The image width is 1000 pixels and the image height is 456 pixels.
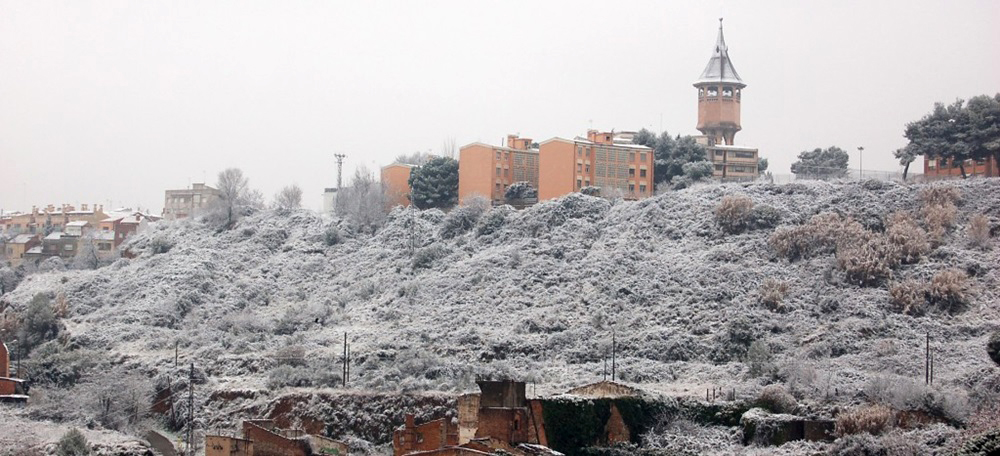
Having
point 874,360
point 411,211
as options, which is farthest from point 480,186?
point 874,360

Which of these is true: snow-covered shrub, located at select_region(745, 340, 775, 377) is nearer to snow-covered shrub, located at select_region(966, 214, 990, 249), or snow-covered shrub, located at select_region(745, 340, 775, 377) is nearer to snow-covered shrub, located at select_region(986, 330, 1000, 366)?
snow-covered shrub, located at select_region(986, 330, 1000, 366)

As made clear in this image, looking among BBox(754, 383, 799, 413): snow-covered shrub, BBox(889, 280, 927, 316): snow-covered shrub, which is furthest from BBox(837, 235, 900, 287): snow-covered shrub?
BBox(754, 383, 799, 413): snow-covered shrub

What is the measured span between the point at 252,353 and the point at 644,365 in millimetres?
15679

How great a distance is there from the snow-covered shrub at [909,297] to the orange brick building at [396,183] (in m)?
31.0

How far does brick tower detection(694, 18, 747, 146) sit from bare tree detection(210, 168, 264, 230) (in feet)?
78.6

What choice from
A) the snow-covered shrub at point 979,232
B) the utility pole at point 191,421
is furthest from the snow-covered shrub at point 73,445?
the snow-covered shrub at point 979,232

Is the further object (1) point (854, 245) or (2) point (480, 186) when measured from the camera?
(2) point (480, 186)

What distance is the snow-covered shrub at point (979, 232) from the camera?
61.3m

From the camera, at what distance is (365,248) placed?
3004 inches

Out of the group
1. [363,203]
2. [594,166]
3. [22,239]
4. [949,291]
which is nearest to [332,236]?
[363,203]

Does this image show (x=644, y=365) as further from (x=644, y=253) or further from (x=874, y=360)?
(x=644, y=253)

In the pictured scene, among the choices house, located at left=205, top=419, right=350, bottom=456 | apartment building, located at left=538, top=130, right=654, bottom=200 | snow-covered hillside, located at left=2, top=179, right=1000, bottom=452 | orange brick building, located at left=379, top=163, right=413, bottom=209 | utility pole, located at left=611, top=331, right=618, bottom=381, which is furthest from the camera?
orange brick building, located at left=379, top=163, right=413, bottom=209

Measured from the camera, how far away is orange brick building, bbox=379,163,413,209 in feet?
270

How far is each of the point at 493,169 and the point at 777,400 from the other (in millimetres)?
33332
